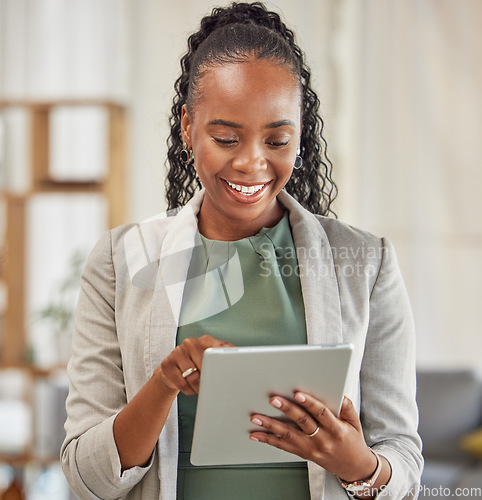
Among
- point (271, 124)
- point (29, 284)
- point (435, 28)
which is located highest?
point (435, 28)

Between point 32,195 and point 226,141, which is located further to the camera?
point 32,195

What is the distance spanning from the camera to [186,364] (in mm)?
912

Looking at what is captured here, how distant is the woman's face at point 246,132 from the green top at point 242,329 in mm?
115

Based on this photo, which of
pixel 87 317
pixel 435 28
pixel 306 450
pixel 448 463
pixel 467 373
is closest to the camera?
pixel 306 450

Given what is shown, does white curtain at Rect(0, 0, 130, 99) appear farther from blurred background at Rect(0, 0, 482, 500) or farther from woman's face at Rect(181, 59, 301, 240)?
woman's face at Rect(181, 59, 301, 240)

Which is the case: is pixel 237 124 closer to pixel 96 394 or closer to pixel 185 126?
pixel 185 126

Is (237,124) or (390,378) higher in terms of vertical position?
(237,124)

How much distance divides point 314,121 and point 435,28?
2708mm

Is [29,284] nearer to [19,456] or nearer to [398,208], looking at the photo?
[19,456]

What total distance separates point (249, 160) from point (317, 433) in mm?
375

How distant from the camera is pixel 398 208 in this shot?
142 inches

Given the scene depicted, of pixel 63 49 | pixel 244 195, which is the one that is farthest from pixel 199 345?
pixel 63 49

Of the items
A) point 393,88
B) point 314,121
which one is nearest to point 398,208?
point 393,88

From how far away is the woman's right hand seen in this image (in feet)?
2.95
